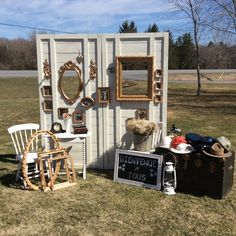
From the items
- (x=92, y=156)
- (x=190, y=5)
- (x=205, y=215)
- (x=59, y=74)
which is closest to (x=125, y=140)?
(x=92, y=156)

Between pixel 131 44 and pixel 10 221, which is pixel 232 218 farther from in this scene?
pixel 131 44

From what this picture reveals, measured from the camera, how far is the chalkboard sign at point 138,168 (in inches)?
195

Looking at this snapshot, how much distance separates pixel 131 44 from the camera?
5414 millimetres

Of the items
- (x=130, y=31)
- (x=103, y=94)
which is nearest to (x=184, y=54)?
(x=130, y=31)

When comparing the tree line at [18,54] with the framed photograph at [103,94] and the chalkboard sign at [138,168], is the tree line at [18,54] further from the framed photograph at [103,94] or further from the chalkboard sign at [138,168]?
the chalkboard sign at [138,168]

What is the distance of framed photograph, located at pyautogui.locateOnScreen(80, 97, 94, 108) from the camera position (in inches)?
222

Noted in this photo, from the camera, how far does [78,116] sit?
572cm

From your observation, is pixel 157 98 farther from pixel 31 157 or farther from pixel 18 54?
pixel 18 54

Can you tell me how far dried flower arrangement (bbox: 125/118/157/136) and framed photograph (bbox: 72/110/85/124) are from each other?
2.63 ft

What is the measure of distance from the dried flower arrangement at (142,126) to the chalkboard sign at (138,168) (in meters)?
0.32

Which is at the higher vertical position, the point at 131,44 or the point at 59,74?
the point at 131,44

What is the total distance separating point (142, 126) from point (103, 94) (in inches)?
32.8

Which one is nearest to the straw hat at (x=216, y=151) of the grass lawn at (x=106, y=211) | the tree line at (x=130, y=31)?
the grass lawn at (x=106, y=211)

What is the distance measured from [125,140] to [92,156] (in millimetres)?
615
